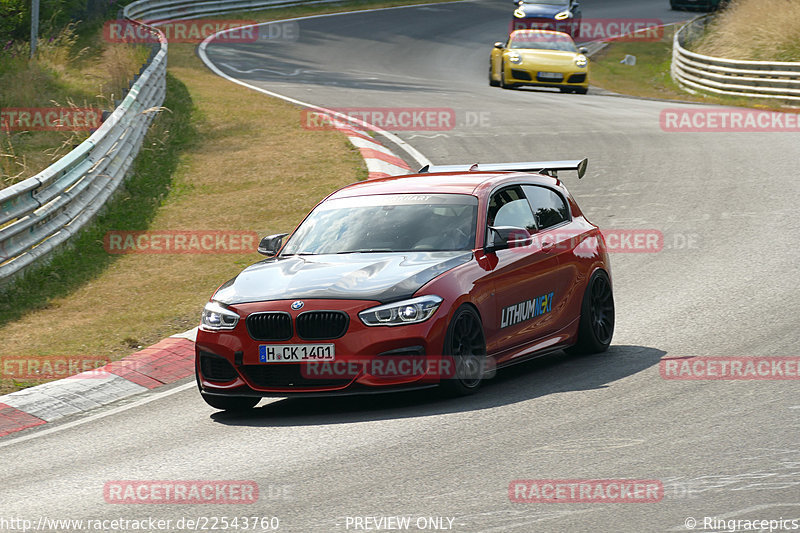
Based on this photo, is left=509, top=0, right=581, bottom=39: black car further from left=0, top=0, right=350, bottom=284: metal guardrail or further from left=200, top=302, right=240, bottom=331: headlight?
left=200, top=302, right=240, bottom=331: headlight

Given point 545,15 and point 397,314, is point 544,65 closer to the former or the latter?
point 545,15

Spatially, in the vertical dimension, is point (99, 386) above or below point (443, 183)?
below

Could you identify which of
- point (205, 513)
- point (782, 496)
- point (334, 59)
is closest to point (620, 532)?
point (782, 496)

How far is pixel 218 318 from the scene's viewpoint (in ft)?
27.9

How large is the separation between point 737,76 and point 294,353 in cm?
2571

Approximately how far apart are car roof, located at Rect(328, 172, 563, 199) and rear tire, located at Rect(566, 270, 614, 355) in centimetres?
99

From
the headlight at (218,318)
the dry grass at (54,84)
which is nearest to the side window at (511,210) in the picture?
the headlight at (218,318)

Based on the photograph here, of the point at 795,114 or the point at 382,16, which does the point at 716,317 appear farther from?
the point at 382,16

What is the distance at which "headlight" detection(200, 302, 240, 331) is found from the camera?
27.6 feet

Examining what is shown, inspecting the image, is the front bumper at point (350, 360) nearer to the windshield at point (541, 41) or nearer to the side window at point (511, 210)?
the side window at point (511, 210)

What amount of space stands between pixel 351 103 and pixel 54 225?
40.2 ft

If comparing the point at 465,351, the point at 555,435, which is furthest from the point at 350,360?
the point at 555,435

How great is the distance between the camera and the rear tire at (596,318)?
1001cm

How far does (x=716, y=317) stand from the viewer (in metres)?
10.9
